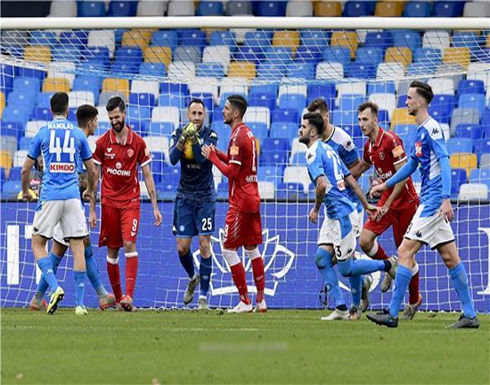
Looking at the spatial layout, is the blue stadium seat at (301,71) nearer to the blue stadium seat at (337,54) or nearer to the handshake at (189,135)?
the blue stadium seat at (337,54)

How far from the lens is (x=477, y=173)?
17750mm

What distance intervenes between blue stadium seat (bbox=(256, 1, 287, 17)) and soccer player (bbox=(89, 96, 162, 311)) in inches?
435

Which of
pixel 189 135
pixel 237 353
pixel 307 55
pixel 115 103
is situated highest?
pixel 307 55

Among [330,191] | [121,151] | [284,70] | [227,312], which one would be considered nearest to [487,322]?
[330,191]

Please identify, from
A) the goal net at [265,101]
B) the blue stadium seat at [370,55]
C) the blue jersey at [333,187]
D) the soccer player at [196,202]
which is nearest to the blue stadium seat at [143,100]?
the goal net at [265,101]

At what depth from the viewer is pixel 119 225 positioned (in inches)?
556

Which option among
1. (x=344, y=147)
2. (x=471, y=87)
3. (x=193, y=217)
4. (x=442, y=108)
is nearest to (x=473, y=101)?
(x=471, y=87)

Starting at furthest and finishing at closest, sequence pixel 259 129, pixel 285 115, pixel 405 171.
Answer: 1. pixel 285 115
2. pixel 259 129
3. pixel 405 171

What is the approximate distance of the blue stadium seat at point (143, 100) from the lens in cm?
1845

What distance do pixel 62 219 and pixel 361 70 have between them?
759 centimetres

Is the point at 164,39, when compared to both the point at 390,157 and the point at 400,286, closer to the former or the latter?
the point at 390,157

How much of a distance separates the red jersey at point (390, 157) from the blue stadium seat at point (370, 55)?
5.75 metres

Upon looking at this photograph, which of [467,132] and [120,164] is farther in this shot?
[467,132]

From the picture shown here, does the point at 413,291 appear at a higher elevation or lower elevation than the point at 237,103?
lower
